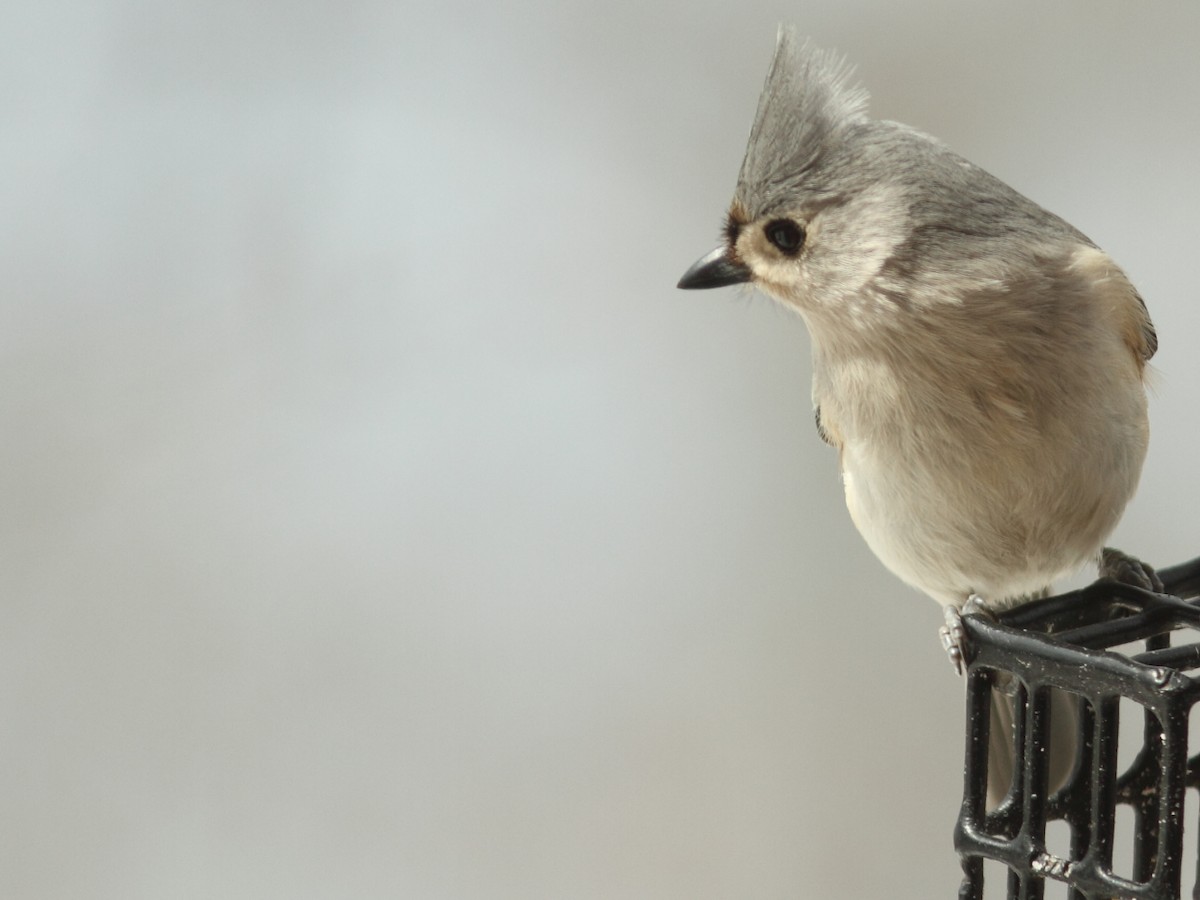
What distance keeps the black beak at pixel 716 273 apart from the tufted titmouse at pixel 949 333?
1cm

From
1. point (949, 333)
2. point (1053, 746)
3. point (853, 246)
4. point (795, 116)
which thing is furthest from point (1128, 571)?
point (795, 116)

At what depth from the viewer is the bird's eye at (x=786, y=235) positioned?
1.35 m

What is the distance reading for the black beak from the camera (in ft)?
4.60

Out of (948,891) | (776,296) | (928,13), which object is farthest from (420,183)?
(948,891)

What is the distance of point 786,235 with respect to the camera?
1363 mm

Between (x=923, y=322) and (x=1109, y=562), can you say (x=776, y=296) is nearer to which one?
(x=923, y=322)

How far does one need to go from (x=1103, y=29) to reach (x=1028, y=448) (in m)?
1.46

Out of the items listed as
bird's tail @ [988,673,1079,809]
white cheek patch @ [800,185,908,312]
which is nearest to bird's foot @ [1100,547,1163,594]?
bird's tail @ [988,673,1079,809]

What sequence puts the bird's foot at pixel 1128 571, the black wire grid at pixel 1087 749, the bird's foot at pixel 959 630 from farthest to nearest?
the bird's foot at pixel 1128 571, the bird's foot at pixel 959 630, the black wire grid at pixel 1087 749

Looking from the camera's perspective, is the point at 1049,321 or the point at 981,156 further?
the point at 981,156

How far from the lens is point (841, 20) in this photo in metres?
2.33

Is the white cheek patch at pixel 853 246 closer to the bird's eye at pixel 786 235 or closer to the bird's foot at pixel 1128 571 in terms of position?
the bird's eye at pixel 786 235

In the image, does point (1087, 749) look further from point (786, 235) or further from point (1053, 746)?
point (786, 235)

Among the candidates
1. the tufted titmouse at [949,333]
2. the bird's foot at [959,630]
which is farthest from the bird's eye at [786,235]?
the bird's foot at [959,630]
